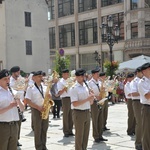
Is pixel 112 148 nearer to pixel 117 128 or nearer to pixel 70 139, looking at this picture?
pixel 70 139

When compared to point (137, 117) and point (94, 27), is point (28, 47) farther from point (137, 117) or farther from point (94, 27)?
point (137, 117)

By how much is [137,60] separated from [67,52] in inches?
1086

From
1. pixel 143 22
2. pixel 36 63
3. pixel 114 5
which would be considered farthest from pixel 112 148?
pixel 114 5

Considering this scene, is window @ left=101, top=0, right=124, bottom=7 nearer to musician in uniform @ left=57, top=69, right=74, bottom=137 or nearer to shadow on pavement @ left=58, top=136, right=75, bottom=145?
musician in uniform @ left=57, top=69, right=74, bottom=137

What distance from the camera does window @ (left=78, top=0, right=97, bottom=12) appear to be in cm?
4800

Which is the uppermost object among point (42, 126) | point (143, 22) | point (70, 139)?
point (143, 22)

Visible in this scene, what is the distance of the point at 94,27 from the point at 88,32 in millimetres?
1605

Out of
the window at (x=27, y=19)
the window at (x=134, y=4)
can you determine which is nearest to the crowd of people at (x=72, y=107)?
the window at (x=27, y=19)

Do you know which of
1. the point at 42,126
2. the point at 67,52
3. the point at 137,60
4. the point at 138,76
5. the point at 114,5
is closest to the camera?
the point at 42,126

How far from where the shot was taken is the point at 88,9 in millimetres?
48938

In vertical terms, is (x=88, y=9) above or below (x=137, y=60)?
above

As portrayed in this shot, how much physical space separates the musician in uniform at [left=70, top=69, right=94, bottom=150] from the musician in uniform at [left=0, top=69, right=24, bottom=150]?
5.60 ft

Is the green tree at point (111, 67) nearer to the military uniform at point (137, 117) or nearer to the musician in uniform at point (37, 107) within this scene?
the military uniform at point (137, 117)

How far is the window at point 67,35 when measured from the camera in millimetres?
52000
